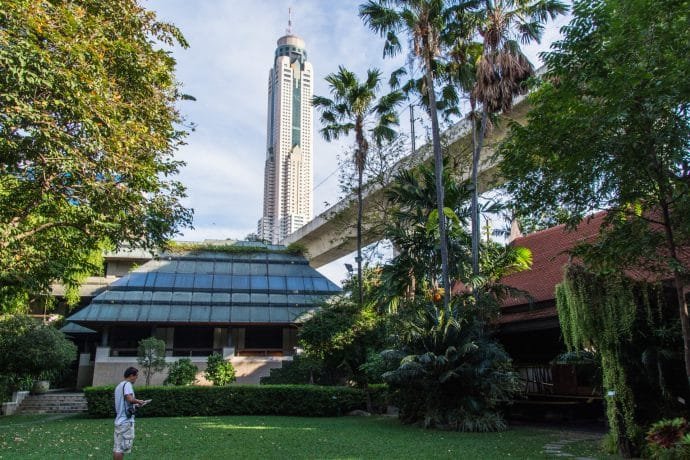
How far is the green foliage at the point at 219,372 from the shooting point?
73.0ft

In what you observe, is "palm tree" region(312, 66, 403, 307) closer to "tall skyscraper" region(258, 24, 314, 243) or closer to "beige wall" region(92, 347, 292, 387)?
"beige wall" region(92, 347, 292, 387)

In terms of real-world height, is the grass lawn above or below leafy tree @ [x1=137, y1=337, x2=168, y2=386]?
below

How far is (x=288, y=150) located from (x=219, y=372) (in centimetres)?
4548

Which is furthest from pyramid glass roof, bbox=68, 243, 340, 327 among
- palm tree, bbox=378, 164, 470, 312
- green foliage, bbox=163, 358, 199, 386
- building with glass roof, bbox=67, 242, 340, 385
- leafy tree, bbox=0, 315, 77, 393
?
palm tree, bbox=378, 164, 470, 312

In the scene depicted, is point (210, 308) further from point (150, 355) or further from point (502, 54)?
point (502, 54)

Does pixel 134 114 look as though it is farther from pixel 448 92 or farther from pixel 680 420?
pixel 680 420

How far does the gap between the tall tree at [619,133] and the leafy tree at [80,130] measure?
308 inches

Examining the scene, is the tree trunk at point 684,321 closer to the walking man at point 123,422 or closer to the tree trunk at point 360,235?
the walking man at point 123,422

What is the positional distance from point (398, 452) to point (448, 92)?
12.8m

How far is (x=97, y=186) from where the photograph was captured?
35.1ft

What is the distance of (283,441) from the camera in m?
11.2

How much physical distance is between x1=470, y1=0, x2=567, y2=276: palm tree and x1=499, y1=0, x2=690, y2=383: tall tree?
20.8ft

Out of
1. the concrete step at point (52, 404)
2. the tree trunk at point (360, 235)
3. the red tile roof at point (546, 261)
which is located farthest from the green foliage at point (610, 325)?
the concrete step at point (52, 404)

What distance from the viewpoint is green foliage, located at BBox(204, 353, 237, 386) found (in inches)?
876
